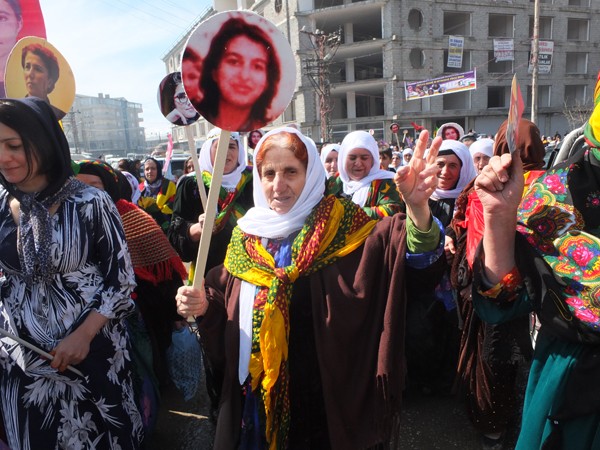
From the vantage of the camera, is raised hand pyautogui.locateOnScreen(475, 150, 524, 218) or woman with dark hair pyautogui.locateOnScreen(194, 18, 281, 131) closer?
raised hand pyautogui.locateOnScreen(475, 150, 524, 218)

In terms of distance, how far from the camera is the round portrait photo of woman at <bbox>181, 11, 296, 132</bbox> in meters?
1.38

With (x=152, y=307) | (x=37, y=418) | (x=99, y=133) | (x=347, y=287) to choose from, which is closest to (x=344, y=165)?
(x=152, y=307)

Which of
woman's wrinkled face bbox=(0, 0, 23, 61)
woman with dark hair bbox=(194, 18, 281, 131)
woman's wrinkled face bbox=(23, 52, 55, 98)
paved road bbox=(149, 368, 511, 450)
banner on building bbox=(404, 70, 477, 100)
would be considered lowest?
paved road bbox=(149, 368, 511, 450)

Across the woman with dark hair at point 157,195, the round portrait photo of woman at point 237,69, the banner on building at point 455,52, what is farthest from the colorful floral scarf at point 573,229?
the banner on building at point 455,52

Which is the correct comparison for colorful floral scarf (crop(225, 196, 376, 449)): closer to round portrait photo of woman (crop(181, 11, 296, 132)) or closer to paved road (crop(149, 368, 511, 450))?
round portrait photo of woman (crop(181, 11, 296, 132))

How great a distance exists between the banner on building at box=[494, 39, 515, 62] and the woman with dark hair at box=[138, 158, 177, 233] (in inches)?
1105

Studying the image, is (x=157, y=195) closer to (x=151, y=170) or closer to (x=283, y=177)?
(x=151, y=170)

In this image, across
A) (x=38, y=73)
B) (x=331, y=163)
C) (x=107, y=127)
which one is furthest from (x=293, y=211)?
(x=107, y=127)

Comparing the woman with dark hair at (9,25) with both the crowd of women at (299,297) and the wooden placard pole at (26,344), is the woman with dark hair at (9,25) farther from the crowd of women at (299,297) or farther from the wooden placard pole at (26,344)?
the wooden placard pole at (26,344)

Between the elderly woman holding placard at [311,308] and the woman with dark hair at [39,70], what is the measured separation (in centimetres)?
136

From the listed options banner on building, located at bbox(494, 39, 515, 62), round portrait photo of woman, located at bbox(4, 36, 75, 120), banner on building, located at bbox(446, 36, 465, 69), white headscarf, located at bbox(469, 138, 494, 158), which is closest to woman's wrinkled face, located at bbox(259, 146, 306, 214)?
round portrait photo of woman, located at bbox(4, 36, 75, 120)

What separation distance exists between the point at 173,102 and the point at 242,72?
1.51m

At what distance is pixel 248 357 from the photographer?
5.64 feet

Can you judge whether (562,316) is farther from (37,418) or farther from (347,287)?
(37,418)
